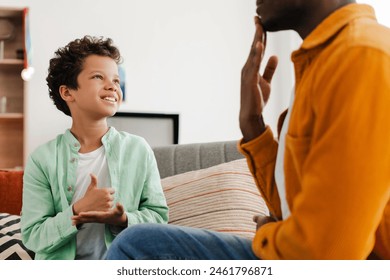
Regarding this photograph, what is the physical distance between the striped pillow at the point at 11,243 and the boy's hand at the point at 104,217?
423 millimetres

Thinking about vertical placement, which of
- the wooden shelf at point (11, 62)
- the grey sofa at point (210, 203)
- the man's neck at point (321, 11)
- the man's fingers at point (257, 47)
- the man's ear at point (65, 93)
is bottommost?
the grey sofa at point (210, 203)

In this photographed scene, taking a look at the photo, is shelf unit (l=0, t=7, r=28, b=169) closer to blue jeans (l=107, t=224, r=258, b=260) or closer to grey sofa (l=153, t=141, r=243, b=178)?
grey sofa (l=153, t=141, r=243, b=178)

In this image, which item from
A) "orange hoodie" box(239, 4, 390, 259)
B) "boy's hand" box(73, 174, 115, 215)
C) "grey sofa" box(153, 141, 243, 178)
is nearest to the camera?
"orange hoodie" box(239, 4, 390, 259)

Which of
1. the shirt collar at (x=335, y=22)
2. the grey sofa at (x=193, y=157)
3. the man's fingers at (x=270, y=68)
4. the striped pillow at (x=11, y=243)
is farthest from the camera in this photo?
the grey sofa at (x=193, y=157)

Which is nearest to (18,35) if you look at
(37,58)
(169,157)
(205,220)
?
(37,58)

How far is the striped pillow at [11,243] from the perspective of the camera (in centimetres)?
145

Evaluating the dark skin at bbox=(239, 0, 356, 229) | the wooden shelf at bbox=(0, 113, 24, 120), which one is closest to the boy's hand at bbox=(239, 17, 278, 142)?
the dark skin at bbox=(239, 0, 356, 229)

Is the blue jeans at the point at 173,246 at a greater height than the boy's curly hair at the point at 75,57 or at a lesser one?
lesser

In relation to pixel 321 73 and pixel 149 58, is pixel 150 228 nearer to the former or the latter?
pixel 321 73

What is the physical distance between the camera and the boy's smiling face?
4.15ft

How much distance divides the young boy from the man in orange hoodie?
534 millimetres

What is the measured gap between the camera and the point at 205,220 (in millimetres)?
1498

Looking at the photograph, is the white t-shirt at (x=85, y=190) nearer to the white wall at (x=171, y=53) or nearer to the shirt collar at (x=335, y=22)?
the shirt collar at (x=335, y=22)

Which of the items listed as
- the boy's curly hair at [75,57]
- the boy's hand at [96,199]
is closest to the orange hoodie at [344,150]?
the boy's hand at [96,199]
